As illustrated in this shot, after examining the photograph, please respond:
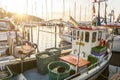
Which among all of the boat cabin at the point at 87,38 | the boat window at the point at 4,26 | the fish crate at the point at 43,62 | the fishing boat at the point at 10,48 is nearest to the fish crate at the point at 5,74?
the fishing boat at the point at 10,48

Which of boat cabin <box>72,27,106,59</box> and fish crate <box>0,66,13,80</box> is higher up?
boat cabin <box>72,27,106,59</box>

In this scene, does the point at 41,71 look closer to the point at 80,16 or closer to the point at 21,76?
the point at 21,76

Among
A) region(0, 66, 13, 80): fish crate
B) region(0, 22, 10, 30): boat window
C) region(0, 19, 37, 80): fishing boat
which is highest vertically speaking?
region(0, 22, 10, 30): boat window

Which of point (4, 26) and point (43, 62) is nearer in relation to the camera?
point (43, 62)

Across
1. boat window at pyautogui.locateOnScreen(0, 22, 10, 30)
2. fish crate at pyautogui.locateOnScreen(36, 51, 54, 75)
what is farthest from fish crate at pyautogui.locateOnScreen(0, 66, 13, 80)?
boat window at pyautogui.locateOnScreen(0, 22, 10, 30)

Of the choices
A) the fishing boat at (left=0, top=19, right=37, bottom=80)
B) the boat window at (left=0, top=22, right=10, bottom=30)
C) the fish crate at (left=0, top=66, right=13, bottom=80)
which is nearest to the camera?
the fish crate at (left=0, top=66, right=13, bottom=80)

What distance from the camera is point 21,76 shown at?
489cm

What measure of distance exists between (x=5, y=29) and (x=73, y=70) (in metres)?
5.38

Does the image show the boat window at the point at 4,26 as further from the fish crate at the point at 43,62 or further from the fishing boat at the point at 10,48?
the fish crate at the point at 43,62

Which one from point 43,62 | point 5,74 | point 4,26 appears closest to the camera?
point 5,74

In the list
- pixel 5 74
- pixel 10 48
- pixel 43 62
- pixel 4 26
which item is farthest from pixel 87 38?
pixel 4 26

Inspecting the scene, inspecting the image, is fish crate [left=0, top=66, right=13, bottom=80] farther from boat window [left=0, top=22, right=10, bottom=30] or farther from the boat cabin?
boat window [left=0, top=22, right=10, bottom=30]

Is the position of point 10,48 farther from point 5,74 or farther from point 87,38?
point 87,38

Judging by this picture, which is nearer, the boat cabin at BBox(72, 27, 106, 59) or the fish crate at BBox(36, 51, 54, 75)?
the fish crate at BBox(36, 51, 54, 75)
